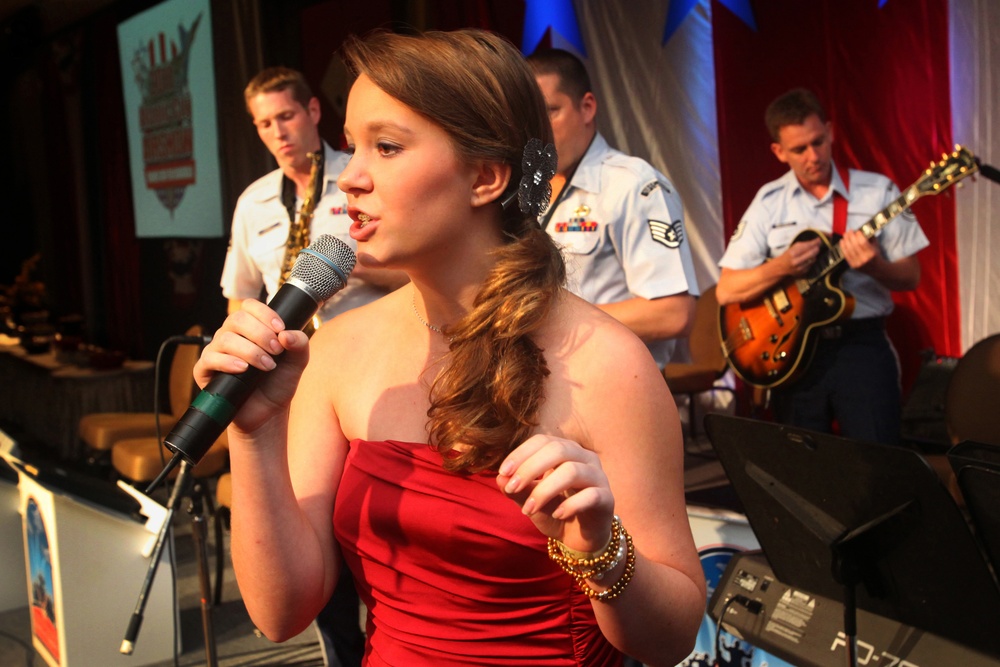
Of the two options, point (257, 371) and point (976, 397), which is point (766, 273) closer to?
point (976, 397)

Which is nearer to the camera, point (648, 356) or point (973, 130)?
point (648, 356)

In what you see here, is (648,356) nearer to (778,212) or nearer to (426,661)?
(426,661)

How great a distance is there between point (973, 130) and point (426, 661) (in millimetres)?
3824

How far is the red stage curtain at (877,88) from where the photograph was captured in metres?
4.42

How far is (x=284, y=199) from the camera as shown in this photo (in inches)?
140

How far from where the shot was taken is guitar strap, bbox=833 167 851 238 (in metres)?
4.21

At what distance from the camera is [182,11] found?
7305mm

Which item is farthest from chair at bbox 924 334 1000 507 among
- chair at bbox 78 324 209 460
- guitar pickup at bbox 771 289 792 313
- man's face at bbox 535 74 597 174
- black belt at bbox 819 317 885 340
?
chair at bbox 78 324 209 460

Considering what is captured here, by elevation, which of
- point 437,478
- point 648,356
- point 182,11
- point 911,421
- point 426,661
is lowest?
point 911,421

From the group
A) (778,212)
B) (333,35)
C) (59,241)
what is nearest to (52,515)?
(778,212)

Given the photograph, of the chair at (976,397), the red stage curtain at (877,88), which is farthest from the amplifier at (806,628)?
the red stage curtain at (877,88)

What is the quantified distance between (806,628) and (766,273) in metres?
2.50

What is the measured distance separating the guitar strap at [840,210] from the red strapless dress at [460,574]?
3.20m

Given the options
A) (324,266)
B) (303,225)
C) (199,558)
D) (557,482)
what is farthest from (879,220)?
(557,482)
